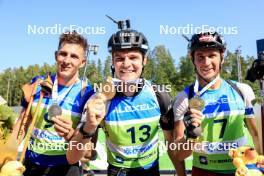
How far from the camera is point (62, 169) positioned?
5.12 metres

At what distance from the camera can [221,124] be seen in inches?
190

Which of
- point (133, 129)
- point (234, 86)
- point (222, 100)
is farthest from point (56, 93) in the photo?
point (234, 86)

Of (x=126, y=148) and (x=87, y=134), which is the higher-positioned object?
(x=87, y=134)

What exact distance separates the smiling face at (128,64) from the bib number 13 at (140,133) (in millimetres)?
704

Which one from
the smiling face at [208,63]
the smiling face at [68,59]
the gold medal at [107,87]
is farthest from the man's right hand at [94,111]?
the smiling face at [208,63]

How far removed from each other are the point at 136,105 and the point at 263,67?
1.75 m


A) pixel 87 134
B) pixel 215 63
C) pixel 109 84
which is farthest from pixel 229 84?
pixel 87 134

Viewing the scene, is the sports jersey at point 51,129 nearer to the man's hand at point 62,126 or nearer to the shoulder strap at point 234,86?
the man's hand at point 62,126

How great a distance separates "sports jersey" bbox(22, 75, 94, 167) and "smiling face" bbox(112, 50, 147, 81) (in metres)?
0.58

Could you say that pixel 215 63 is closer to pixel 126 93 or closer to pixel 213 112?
pixel 213 112

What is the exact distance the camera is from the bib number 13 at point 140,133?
4.67 m

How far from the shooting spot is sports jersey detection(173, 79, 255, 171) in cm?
482

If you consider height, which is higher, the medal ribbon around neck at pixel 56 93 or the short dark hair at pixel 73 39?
the short dark hair at pixel 73 39

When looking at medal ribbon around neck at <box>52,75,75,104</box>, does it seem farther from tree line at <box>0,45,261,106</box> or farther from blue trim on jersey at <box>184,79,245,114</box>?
tree line at <box>0,45,261,106</box>
